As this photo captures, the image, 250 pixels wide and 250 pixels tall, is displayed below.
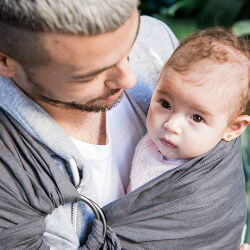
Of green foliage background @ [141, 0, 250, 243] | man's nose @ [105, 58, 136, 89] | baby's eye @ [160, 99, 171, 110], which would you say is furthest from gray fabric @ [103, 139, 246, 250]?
green foliage background @ [141, 0, 250, 243]

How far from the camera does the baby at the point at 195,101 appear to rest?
1376mm

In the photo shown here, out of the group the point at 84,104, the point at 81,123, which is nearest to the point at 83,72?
the point at 84,104

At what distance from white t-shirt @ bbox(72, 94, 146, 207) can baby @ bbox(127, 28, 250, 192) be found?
0.15ft

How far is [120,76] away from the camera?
3.98ft

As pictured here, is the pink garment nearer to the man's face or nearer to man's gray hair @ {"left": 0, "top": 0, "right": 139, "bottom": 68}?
the man's face

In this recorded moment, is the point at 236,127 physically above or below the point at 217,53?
below

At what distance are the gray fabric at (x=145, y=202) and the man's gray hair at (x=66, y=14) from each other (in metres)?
0.26

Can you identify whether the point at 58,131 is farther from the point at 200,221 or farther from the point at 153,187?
the point at 200,221

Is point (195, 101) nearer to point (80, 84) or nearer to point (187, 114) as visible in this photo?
point (187, 114)

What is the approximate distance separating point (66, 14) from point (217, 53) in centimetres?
50

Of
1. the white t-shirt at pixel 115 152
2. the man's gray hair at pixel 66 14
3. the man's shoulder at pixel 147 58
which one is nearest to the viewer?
the man's gray hair at pixel 66 14

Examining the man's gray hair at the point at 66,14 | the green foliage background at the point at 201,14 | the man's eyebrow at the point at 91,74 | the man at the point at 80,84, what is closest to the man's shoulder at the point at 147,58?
the man at the point at 80,84

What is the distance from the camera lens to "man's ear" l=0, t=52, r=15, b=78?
117 cm

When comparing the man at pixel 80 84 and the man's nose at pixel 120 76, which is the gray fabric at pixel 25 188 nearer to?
the man at pixel 80 84
